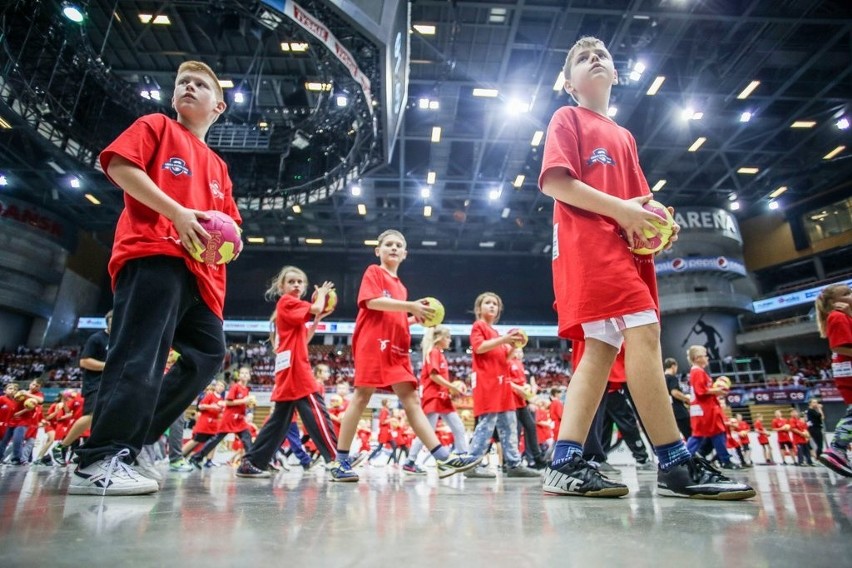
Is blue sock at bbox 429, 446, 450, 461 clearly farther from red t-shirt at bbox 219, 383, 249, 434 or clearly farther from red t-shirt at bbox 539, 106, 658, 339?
red t-shirt at bbox 219, 383, 249, 434

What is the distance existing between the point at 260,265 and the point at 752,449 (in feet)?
86.8

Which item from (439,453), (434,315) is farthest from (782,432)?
(434,315)

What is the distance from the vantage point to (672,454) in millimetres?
1725

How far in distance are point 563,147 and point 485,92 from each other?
15.2m

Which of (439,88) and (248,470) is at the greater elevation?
(439,88)

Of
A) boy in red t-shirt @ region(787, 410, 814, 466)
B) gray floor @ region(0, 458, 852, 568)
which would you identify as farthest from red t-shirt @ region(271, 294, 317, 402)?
boy in red t-shirt @ region(787, 410, 814, 466)

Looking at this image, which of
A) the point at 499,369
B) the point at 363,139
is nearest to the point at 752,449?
the point at 499,369

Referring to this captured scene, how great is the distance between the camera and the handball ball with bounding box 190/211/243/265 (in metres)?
1.81

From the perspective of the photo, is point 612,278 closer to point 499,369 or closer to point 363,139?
point 499,369

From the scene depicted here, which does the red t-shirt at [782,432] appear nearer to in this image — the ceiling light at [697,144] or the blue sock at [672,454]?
the ceiling light at [697,144]

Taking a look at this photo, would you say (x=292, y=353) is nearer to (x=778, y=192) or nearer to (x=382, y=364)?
(x=382, y=364)

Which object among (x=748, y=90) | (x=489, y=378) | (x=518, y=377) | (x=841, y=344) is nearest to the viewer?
(x=841, y=344)

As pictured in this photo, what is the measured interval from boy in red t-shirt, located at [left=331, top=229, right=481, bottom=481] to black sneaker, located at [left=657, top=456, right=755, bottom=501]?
179cm

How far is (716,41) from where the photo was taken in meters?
14.0
